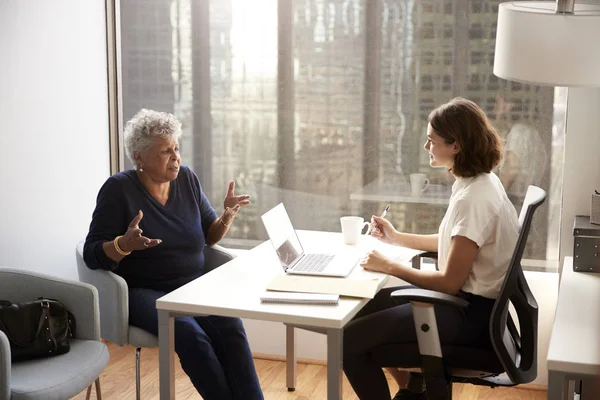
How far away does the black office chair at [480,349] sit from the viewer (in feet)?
8.41

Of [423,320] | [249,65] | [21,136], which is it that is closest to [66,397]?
[423,320]

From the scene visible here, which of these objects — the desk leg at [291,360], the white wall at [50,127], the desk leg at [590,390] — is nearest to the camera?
the desk leg at [590,390]

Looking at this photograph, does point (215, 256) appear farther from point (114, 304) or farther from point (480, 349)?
point (480, 349)

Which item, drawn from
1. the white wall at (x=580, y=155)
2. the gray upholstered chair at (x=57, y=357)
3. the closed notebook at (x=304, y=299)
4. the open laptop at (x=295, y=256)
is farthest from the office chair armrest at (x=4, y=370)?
the white wall at (x=580, y=155)

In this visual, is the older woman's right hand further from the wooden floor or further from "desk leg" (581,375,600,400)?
"desk leg" (581,375,600,400)

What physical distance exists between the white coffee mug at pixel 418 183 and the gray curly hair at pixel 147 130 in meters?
1.17

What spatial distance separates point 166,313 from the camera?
2691mm

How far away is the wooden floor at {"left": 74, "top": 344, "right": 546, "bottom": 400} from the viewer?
3.68 meters

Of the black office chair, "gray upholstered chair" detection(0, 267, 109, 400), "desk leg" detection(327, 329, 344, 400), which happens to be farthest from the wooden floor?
"desk leg" detection(327, 329, 344, 400)

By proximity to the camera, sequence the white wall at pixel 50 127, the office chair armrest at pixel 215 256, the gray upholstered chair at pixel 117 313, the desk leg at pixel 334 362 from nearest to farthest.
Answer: the desk leg at pixel 334 362 → the gray upholstered chair at pixel 117 313 → the office chair armrest at pixel 215 256 → the white wall at pixel 50 127

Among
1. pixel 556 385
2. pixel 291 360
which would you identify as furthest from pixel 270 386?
pixel 556 385

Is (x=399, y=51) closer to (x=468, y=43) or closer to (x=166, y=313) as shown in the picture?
(x=468, y=43)

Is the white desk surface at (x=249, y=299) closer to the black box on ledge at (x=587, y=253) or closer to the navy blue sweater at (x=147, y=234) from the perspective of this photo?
the navy blue sweater at (x=147, y=234)

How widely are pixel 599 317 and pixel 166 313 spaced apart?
1.31m
